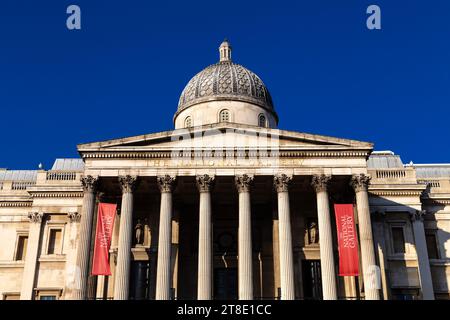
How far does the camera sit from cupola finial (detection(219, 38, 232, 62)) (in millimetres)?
45438

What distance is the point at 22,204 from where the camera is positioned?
40.1m

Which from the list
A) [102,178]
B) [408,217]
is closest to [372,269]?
[408,217]

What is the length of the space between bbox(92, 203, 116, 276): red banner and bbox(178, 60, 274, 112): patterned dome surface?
45.3 ft

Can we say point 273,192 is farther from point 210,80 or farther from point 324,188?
point 210,80

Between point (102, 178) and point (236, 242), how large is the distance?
33.0ft

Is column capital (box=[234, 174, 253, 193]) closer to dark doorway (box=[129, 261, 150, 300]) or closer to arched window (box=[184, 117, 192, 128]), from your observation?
dark doorway (box=[129, 261, 150, 300])

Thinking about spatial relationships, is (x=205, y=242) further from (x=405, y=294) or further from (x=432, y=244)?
(x=432, y=244)

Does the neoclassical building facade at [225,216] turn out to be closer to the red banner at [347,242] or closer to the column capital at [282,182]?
the column capital at [282,182]

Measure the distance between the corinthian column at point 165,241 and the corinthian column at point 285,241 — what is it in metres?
6.22

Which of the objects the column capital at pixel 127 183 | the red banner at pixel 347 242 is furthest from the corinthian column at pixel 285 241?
the column capital at pixel 127 183

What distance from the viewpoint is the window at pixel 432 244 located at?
126ft

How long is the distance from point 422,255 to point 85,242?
888 inches

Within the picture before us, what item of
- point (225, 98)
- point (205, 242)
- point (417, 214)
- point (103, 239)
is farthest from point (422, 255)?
point (103, 239)
